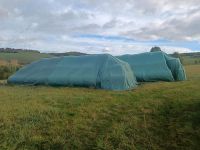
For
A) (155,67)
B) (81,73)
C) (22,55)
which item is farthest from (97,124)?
(22,55)

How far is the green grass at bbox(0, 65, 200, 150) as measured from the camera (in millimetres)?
8984

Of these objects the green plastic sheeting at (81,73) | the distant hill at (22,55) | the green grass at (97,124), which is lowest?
the green grass at (97,124)

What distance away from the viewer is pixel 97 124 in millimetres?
10484

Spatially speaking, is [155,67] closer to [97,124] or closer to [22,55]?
[97,124]

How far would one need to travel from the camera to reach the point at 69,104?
13297mm

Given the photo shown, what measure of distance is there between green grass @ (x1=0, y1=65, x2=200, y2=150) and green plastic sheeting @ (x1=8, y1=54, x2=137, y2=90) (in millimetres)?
6764

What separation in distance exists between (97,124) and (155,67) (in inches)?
772

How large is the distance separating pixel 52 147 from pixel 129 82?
13827 millimetres

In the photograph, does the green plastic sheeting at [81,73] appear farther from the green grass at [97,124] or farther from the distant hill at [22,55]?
the distant hill at [22,55]

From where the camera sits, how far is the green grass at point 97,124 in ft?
29.5

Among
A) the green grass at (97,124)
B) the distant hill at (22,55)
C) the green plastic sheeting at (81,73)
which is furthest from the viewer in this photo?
the distant hill at (22,55)

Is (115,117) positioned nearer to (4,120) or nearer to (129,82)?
(4,120)

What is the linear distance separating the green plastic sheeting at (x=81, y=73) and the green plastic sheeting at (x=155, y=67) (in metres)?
5.36

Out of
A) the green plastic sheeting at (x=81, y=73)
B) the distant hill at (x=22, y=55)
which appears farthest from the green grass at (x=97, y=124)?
the distant hill at (x=22, y=55)
